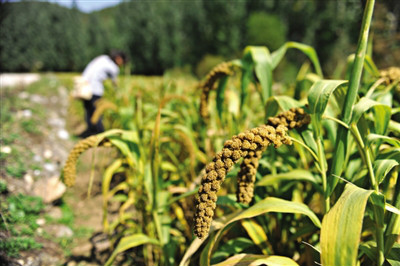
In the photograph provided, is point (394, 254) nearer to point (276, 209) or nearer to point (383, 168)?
point (383, 168)

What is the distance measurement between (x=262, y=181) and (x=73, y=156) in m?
0.90

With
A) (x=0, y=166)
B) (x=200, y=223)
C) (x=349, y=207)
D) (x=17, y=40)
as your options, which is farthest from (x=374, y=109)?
(x=17, y=40)

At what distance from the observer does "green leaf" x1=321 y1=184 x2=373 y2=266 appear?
2.35ft

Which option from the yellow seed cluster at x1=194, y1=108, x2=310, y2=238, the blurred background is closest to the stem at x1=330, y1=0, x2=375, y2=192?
the yellow seed cluster at x1=194, y1=108, x2=310, y2=238

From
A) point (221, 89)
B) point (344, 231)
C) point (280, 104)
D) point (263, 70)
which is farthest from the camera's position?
point (221, 89)

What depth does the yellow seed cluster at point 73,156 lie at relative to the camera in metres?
1.22

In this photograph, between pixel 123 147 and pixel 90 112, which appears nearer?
pixel 123 147

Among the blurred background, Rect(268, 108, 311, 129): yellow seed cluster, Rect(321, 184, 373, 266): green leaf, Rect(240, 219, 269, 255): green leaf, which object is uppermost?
the blurred background

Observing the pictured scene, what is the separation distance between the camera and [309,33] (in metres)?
25.7

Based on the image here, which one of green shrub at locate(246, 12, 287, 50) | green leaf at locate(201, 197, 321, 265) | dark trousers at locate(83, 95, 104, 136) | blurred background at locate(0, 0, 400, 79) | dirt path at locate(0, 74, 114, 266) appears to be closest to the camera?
green leaf at locate(201, 197, 321, 265)

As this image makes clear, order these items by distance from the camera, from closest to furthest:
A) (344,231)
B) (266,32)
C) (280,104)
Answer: (344,231) → (280,104) → (266,32)

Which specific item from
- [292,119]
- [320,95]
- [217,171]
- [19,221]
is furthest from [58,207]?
[320,95]

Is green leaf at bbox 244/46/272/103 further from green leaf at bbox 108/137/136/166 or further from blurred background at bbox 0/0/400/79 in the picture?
blurred background at bbox 0/0/400/79

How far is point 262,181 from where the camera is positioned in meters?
1.24
